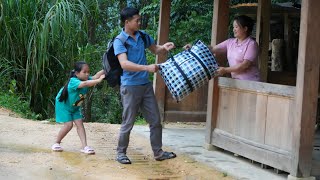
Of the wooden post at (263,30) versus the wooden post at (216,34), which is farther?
the wooden post at (263,30)

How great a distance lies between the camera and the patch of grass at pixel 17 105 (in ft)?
33.2

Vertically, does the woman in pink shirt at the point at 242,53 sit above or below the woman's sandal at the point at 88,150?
above

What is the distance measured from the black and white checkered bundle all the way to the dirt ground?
0.83m

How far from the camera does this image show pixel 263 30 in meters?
7.91

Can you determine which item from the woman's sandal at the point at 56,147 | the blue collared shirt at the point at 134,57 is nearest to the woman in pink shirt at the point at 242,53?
the blue collared shirt at the point at 134,57

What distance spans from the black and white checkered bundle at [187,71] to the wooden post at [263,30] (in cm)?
268

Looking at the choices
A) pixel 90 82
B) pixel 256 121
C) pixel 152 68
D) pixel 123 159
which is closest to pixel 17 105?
pixel 90 82

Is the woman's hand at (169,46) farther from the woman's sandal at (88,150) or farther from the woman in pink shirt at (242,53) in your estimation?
the woman's sandal at (88,150)

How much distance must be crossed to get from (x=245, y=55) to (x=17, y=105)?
617 centimetres

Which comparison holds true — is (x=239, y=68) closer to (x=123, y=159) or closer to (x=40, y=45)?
(x=123, y=159)

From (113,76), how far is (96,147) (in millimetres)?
1461

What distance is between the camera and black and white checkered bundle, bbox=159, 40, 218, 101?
204 inches

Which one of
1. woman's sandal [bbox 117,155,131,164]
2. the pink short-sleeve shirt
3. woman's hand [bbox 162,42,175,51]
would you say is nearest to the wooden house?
the pink short-sleeve shirt

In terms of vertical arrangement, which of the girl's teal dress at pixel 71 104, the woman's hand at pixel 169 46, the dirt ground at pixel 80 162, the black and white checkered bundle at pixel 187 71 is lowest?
the dirt ground at pixel 80 162
